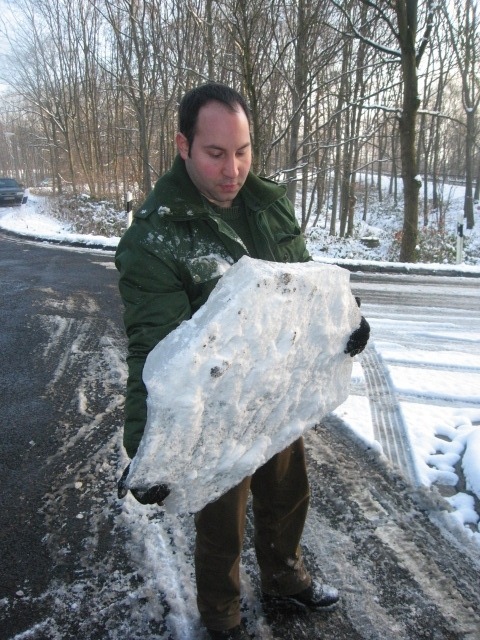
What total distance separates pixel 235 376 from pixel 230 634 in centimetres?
104

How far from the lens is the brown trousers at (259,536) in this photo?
158 cm

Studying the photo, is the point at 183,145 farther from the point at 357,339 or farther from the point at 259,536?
the point at 259,536

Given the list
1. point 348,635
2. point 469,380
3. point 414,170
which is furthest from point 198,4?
point 348,635

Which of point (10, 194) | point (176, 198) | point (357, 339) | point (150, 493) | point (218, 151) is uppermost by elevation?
point (10, 194)

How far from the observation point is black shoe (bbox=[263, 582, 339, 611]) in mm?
1884

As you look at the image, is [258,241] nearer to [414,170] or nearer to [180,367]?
[180,367]

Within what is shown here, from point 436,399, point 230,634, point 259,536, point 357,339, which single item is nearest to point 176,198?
point 357,339

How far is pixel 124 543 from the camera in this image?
7.37 feet

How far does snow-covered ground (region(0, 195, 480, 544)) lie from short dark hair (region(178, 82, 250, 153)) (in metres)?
2.18

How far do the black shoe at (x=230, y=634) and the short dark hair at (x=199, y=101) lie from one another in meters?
1.66

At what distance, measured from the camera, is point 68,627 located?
1.82m

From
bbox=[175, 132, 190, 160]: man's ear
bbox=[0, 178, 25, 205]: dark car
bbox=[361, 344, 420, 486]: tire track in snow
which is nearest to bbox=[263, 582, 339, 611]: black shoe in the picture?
bbox=[361, 344, 420, 486]: tire track in snow

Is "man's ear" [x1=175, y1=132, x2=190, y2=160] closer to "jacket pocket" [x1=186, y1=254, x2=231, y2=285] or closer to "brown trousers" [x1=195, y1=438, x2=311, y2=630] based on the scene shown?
"jacket pocket" [x1=186, y1=254, x2=231, y2=285]

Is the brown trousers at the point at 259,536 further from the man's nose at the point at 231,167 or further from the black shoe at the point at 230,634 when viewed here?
the man's nose at the point at 231,167
